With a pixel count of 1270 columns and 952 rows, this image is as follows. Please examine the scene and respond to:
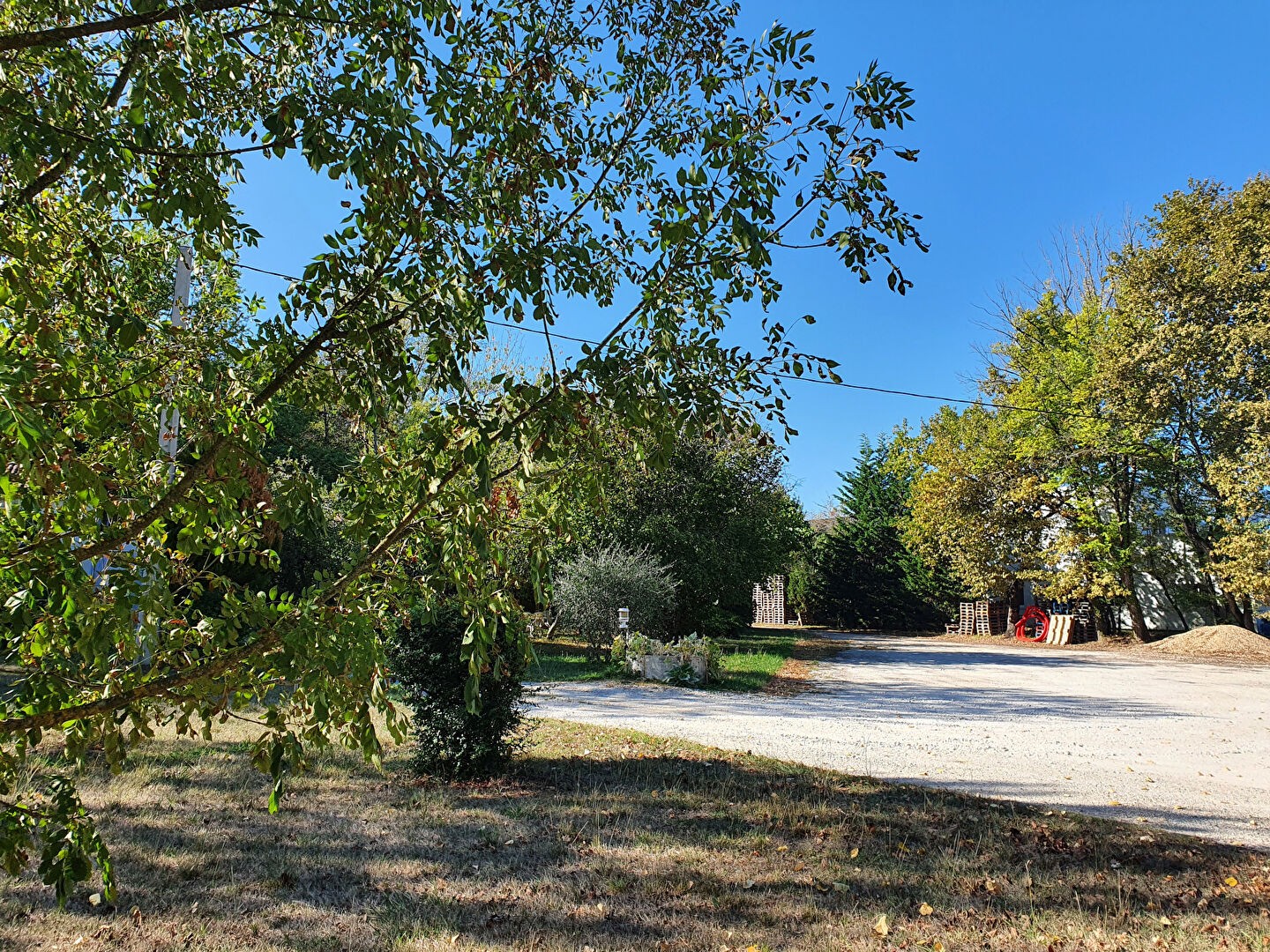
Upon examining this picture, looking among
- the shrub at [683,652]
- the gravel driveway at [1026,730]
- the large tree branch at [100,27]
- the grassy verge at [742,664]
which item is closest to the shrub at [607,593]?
the grassy verge at [742,664]

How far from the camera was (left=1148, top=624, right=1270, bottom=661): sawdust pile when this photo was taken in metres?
19.8

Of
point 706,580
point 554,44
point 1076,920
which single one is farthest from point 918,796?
point 706,580

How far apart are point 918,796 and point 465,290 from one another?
17.5 ft

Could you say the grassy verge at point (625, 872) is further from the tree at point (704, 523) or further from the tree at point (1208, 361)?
the tree at point (1208, 361)

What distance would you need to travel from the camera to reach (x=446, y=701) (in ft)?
20.2

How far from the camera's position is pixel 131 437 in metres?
1.95

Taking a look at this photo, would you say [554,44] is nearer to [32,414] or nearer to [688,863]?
[32,414]

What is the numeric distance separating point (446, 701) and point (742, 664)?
432 inches

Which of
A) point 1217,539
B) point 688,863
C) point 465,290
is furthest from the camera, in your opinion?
point 1217,539

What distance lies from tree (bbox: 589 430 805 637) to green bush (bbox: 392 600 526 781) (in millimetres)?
11971

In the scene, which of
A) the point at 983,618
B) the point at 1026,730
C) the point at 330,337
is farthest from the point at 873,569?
the point at 330,337

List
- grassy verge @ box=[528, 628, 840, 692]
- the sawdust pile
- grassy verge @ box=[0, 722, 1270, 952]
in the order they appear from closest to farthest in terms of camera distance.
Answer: grassy verge @ box=[0, 722, 1270, 952] → grassy verge @ box=[528, 628, 840, 692] → the sawdust pile

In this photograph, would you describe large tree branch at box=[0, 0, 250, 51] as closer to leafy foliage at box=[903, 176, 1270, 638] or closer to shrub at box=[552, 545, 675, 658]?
shrub at box=[552, 545, 675, 658]

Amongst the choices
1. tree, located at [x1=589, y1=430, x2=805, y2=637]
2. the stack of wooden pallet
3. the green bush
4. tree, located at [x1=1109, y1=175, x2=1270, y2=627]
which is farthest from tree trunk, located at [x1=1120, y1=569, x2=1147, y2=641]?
the green bush
